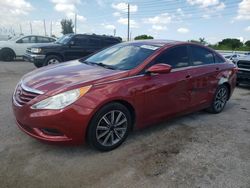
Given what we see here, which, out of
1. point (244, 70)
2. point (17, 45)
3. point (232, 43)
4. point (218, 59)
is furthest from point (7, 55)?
point (232, 43)

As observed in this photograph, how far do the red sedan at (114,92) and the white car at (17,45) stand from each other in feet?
36.2

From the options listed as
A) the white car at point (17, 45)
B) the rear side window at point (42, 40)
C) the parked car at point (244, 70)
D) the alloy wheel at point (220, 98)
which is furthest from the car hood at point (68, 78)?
the white car at point (17, 45)

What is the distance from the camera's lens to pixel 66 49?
1053cm

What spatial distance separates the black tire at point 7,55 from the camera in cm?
1407

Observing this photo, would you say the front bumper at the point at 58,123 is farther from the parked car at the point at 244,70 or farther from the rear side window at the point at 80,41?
the rear side window at the point at 80,41

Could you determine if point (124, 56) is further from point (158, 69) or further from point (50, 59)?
point (50, 59)

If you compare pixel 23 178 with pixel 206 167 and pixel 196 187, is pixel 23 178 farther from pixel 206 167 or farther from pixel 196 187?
pixel 206 167

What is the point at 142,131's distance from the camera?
4156 millimetres

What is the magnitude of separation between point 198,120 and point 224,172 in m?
1.87

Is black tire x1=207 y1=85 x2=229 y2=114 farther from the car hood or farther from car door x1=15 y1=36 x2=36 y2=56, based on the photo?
car door x1=15 y1=36 x2=36 y2=56

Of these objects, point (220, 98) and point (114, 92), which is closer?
point (114, 92)

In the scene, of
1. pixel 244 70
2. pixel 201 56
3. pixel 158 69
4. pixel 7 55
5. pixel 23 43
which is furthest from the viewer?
pixel 23 43

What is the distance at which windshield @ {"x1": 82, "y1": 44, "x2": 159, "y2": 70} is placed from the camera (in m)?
3.80

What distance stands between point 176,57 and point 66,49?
23.8ft
